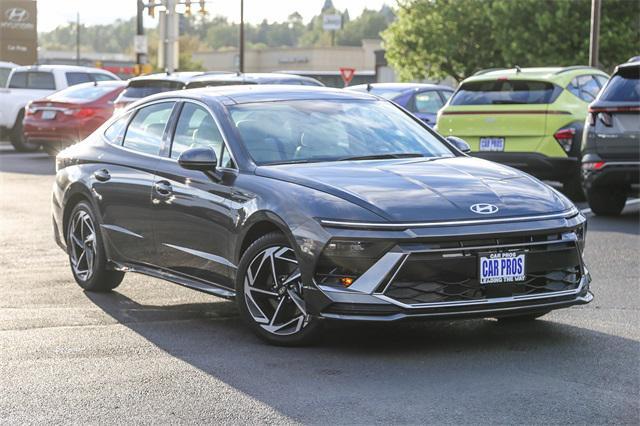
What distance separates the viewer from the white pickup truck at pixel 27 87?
87.4 ft

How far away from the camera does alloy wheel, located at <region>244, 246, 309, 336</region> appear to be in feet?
22.7

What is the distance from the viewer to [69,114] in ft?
77.5

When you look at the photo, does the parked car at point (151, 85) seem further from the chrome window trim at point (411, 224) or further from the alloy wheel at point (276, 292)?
the chrome window trim at point (411, 224)

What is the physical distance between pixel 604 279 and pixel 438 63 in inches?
1677

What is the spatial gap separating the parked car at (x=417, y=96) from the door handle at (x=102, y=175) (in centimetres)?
1179

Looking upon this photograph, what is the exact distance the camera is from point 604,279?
948cm

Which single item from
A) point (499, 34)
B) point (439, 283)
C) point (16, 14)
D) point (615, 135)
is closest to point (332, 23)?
point (16, 14)

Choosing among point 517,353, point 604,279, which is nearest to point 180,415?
point 517,353

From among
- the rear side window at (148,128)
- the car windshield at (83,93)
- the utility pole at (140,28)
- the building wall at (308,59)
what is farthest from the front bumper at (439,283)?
the building wall at (308,59)

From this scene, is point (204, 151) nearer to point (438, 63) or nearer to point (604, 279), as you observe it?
A: point (604, 279)

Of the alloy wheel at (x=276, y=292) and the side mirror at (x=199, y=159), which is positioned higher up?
the side mirror at (x=199, y=159)

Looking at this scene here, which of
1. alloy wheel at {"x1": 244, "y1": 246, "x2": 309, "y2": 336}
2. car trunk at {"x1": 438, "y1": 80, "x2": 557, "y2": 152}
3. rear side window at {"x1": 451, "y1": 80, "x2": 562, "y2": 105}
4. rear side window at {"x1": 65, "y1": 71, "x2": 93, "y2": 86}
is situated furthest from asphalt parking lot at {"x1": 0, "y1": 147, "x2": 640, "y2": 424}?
rear side window at {"x1": 65, "y1": 71, "x2": 93, "y2": 86}

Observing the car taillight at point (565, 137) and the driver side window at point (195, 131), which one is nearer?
the driver side window at point (195, 131)

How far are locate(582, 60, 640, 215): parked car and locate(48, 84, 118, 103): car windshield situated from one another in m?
12.9
